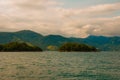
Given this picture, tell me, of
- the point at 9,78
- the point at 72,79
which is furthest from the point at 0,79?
the point at 72,79

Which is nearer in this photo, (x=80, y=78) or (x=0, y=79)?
(x=0, y=79)

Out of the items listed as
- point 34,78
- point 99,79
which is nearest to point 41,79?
point 34,78

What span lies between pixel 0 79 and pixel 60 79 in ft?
40.0

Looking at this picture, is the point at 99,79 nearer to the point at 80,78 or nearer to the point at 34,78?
the point at 80,78

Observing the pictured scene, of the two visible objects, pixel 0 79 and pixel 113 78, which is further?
pixel 113 78

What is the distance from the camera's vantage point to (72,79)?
1959 inches

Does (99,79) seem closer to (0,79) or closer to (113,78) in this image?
(113,78)

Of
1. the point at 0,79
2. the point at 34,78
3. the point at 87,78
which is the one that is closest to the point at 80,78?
the point at 87,78

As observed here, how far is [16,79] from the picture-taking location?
160 feet

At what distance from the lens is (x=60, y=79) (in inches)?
1941

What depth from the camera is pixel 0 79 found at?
47.9m

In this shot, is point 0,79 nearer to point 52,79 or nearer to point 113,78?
point 52,79

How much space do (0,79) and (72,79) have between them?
48.3ft

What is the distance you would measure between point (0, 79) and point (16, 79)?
320 cm
